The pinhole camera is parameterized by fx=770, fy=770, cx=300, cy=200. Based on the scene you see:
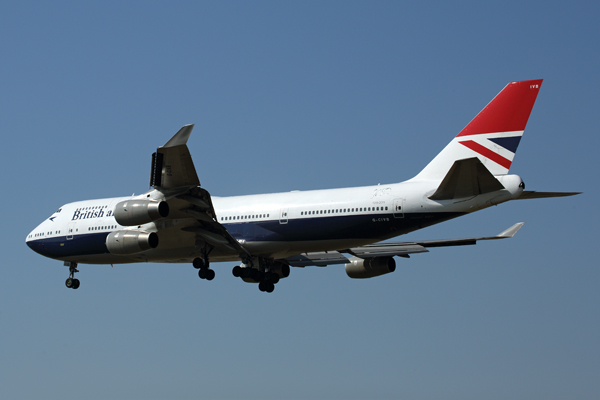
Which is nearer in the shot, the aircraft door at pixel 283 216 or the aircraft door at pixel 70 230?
the aircraft door at pixel 283 216

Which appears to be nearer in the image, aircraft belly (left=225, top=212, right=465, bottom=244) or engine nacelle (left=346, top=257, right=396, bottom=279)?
aircraft belly (left=225, top=212, right=465, bottom=244)

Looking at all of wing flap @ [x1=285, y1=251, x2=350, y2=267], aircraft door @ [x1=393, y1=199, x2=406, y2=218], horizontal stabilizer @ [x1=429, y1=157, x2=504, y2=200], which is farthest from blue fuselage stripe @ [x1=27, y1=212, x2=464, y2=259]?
wing flap @ [x1=285, y1=251, x2=350, y2=267]

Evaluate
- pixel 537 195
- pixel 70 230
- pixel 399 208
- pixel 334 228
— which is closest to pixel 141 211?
pixel 334 228

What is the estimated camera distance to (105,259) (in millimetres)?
31266

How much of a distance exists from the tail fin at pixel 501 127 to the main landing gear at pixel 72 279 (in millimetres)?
17246

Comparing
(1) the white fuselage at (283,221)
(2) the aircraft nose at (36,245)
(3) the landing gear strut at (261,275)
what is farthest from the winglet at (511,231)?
(2) the aircraft nose at (36,245)

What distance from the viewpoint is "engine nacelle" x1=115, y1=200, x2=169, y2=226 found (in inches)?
982

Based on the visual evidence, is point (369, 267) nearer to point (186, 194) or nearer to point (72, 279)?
point (186, 194)

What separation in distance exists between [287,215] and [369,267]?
593cm

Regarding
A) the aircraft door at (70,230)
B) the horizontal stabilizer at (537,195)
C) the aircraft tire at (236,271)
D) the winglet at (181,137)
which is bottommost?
the aircraft tire at (236,271)

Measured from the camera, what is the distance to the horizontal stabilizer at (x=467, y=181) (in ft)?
74.1

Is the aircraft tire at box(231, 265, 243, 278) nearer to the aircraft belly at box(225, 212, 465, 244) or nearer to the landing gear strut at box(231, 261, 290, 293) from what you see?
the landing gear strut at box(231, 261, 290, 293)

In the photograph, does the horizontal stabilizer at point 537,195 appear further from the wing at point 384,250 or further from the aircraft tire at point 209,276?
the aircraft tire at point 209,276

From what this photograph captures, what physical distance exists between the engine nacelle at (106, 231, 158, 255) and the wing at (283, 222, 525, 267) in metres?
7.05
